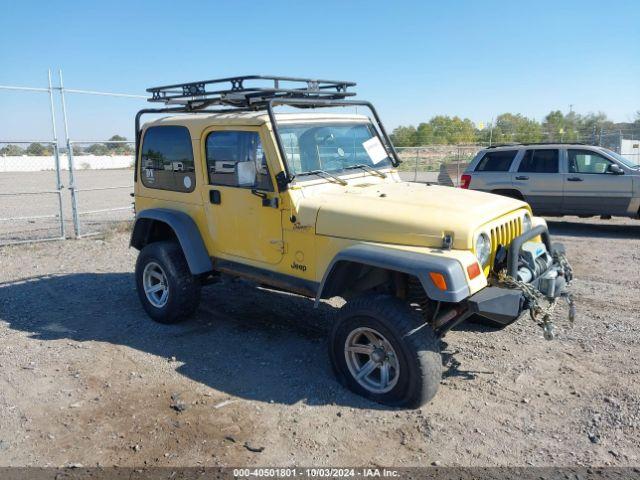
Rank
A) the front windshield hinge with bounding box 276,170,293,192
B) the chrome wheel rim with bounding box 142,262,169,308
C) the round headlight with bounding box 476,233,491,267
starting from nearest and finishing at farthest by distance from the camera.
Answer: the round headlight with bounding box 476,233,491,267, the front windshield hinge with bounding box 276,170,293,192, the chrome wheel rim with bounding box 142,262,169,308

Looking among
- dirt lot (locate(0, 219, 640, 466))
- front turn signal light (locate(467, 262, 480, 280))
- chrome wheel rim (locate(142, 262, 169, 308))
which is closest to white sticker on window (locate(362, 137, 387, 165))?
dirt lot (locate(0, 219, 640, 466))

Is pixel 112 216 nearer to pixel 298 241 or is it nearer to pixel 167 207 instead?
pixel 167 207

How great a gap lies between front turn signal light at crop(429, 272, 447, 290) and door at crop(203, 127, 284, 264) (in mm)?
1535

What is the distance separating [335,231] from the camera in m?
4.18

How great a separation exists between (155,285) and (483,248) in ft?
11.7

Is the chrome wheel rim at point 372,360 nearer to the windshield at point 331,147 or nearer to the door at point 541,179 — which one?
the windshield at point 331,147

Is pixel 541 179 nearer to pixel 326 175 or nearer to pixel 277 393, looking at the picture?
pixel 326 175

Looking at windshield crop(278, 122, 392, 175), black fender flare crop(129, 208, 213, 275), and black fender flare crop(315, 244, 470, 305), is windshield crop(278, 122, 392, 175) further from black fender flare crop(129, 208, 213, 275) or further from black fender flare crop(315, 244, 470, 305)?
black fender flare crop(129, 208, 213, 275)

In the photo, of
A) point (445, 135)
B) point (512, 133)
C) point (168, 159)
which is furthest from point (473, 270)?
point (445, 135)

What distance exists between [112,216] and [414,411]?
1155cm

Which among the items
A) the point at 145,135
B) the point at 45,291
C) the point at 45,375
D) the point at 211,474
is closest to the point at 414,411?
the point at 211,474

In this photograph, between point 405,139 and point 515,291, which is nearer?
point 515,291

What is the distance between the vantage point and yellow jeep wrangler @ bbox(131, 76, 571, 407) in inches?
148

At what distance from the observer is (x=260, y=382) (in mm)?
4387
